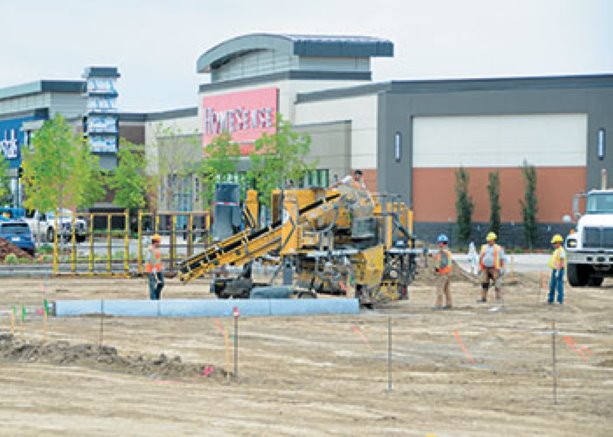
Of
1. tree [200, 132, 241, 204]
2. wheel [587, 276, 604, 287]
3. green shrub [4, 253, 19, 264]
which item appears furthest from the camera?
tree [200, 132, 241, 204]

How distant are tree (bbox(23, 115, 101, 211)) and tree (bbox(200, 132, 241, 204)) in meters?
7.37

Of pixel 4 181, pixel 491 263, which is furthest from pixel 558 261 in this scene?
pixel 4 181

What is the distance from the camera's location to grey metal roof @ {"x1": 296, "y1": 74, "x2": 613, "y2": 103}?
226 feet

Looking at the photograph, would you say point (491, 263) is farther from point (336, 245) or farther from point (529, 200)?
point (529, 200)

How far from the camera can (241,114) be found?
3438 inches

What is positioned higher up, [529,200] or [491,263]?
[529,200]

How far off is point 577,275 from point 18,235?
26706 millimetres

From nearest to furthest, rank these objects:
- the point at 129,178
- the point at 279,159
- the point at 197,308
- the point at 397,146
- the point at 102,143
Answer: the point at 197,308
the point at 397,146
the point at 279,159
the point at 129,178
the point at 102,143

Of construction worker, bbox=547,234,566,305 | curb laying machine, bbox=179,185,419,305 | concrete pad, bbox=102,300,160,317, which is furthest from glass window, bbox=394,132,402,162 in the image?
concrete pad, bbox=102,300,160,317

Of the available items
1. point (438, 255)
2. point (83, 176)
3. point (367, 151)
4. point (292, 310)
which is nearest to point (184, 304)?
point (292, 310)

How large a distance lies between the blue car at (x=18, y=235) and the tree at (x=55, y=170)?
18.9 m

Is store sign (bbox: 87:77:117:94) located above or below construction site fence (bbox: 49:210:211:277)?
above

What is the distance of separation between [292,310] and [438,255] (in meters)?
3.94

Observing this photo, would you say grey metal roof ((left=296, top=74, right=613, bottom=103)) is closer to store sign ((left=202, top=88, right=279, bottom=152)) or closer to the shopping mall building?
the shopping mall building
